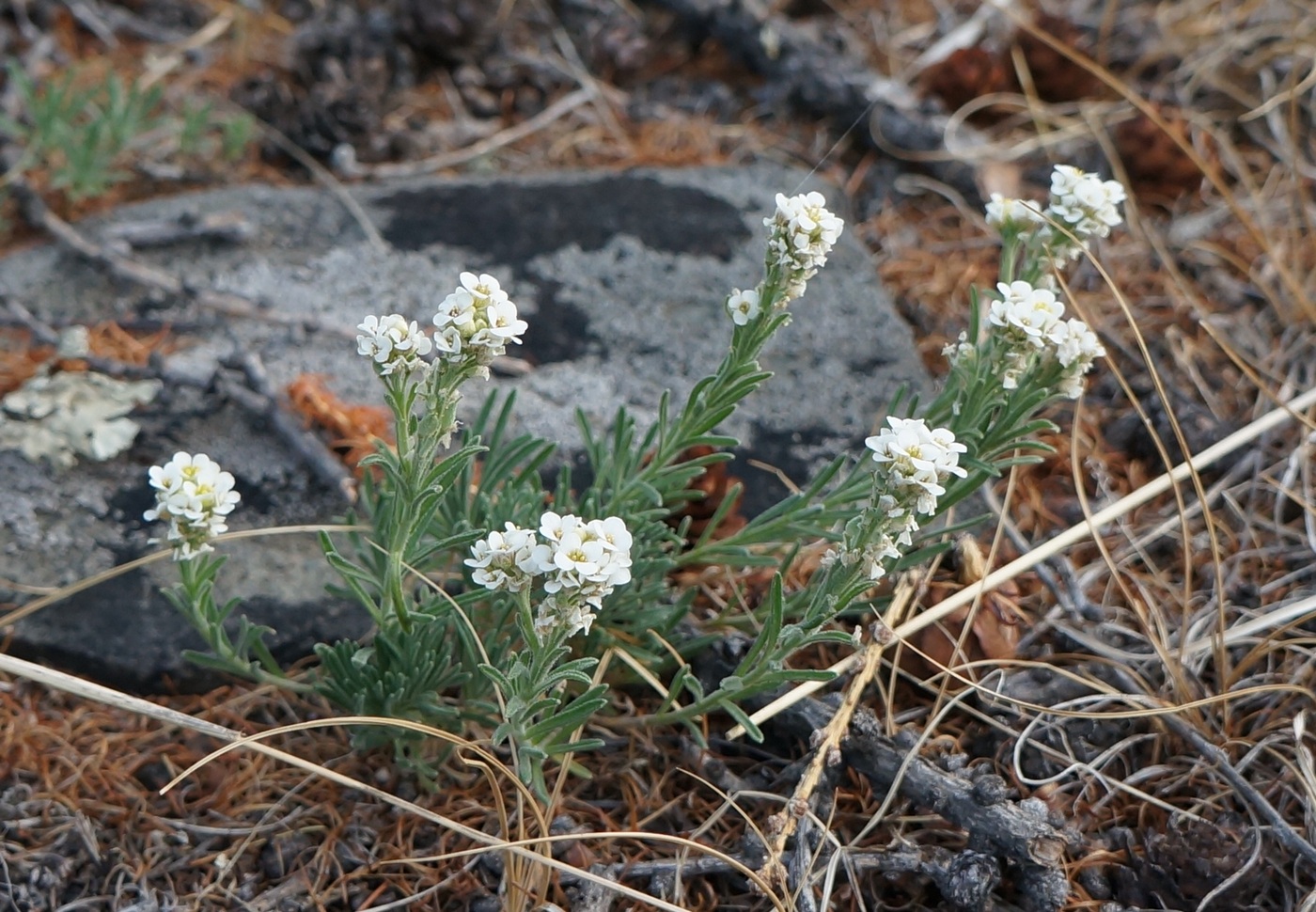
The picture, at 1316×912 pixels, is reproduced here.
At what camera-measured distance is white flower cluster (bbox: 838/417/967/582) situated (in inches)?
68.5

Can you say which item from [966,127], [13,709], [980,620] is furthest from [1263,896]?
[966,127]

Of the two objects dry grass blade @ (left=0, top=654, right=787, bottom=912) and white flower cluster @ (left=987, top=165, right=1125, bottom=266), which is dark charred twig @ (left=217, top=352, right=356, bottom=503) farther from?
white flower cluster @ (left=987, top=165, right=1125, bottom=266)

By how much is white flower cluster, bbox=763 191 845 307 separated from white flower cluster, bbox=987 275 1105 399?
0.33 m

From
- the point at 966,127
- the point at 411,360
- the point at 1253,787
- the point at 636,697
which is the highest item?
the point at 411,360

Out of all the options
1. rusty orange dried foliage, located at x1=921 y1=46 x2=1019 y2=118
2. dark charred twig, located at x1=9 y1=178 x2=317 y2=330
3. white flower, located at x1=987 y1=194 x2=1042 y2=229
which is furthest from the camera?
rusty orange dried foliage, located at x1=921 y1=46 x2=1019 y2=118

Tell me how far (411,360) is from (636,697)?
951 mm

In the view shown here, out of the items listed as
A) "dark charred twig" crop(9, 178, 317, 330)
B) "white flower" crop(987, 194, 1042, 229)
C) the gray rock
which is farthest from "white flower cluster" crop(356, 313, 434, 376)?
"dark charred twig" crop(9, 178, 317, 330)

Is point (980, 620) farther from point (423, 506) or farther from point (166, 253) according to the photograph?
point (166, 253)

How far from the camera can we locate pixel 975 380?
216cm

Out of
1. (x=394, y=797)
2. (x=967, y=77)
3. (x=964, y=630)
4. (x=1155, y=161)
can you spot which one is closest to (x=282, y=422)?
(x=394, y=797)

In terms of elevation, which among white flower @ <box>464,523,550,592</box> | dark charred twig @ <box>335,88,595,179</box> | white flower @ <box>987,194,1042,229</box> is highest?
white flower @ <box>987,194,1042,229</box>

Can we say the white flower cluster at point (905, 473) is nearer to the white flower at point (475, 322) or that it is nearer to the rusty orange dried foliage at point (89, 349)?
the white flower at point (475, 322)

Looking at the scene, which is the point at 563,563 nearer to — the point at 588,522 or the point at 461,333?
the point at 461,333

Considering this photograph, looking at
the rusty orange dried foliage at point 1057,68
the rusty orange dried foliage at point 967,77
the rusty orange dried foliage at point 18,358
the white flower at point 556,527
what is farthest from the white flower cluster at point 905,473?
the rusty orange dried foliage at point 1057,68
